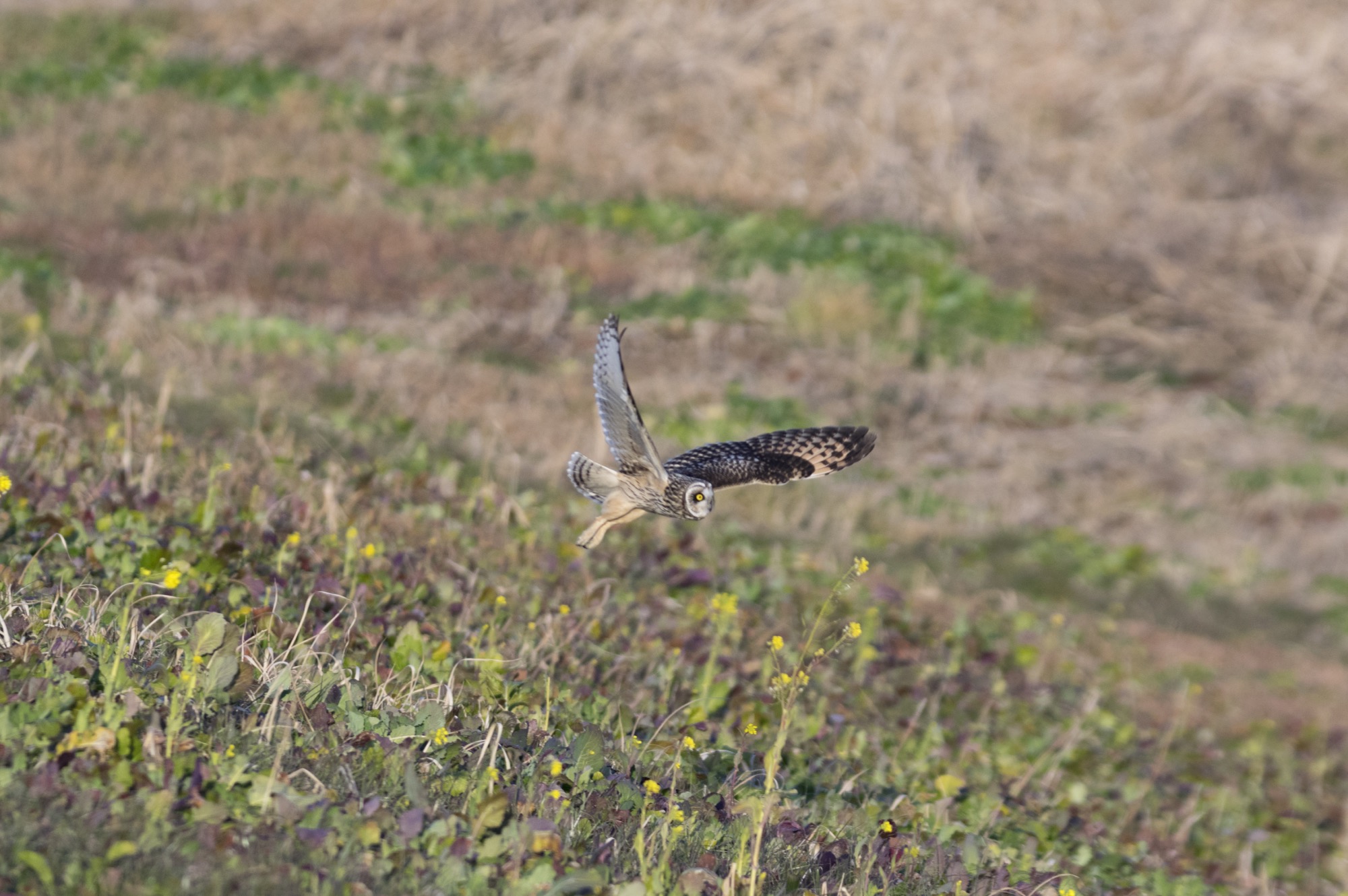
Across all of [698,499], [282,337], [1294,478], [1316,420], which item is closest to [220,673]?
[698,499]

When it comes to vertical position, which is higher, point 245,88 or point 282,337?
point 245,88

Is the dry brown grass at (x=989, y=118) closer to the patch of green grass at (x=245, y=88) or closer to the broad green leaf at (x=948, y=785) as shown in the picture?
the patch of green grass at (x=245, y=88)

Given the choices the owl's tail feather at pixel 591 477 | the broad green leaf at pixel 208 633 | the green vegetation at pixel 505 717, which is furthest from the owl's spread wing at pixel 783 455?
the broad green leaf at pixel 208 633

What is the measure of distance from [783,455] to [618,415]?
1.10 metres

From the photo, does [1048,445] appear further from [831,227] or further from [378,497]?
[378,497]

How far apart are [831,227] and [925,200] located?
67.5 inches

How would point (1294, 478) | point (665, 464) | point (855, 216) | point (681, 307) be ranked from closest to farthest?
1. point (665, 464)
2. point (1294, 478)
3. point (681, 307)
4. point (855, 216)

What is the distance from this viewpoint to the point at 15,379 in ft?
25.9

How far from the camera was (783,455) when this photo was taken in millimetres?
4863

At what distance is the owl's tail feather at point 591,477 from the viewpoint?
4172 mm

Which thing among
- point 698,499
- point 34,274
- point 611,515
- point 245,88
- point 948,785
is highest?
point 698,499

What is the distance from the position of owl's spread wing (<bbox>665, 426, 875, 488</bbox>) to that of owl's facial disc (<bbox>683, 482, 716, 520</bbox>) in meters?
0.52

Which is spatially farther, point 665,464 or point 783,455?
point 783,455

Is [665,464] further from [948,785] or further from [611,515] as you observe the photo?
[948,785]
